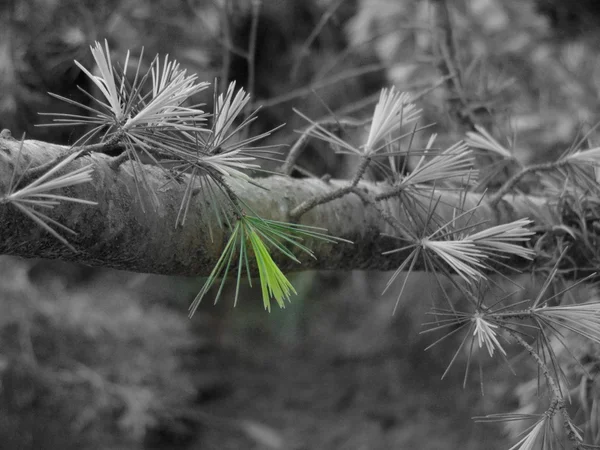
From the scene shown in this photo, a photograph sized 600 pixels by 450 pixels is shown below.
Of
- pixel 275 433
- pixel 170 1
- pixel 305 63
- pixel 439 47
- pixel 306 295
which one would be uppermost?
pixel 305 63

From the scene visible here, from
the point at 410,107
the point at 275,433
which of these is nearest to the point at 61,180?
the point at 410,107

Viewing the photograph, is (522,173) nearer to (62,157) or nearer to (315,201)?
(315,201)

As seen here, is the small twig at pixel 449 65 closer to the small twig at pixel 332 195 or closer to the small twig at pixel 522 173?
the small twig at pixel 522 173

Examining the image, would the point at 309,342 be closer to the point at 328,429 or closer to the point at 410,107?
the point at 328,429

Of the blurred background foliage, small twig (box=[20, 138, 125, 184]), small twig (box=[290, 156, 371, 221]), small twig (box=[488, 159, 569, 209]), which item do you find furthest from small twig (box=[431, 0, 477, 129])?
small twig (box=[20, 138, 125, 184])

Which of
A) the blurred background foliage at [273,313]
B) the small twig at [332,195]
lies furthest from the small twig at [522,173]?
the blurred background foliage at [273,313]

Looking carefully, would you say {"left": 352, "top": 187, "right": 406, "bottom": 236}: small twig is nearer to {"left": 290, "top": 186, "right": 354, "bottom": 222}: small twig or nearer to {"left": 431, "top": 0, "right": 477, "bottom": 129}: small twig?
{"left": 290, "top": 186, "right": 354, "bottom": 222}: small twig

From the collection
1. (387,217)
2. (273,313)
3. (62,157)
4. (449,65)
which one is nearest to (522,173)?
(387,217)
